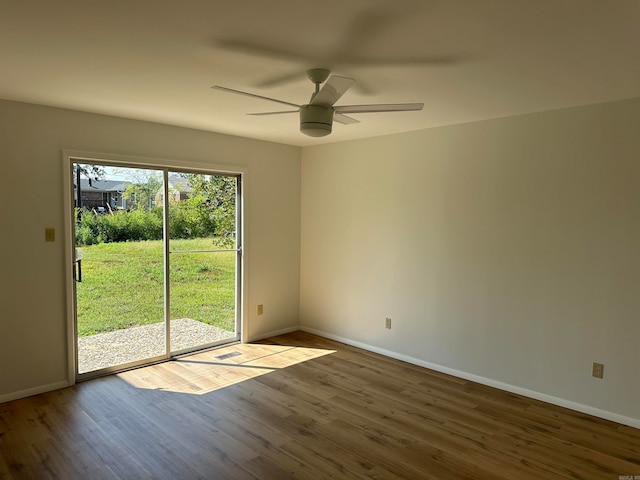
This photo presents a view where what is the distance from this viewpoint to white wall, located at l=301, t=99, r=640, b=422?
3188 millimetres

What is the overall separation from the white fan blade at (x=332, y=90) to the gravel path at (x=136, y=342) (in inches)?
117

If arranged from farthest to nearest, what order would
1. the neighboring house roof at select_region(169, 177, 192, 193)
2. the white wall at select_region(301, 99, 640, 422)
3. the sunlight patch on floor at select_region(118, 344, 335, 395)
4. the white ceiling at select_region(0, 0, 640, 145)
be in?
1. the neighboring house roof at select_region(169, 177, 192, 193)
2. the sunlight patch on floor at select_region(118, 344, 335, 395)
3. the white wall at select_region(301, 99, 640, 422)
4. the white ceiling at select_region(0, 0, 640, 145)

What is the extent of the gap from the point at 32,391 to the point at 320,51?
11.6 ft

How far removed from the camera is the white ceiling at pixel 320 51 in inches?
70.7

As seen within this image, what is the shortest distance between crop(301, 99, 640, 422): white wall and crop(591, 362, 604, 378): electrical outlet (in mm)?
34

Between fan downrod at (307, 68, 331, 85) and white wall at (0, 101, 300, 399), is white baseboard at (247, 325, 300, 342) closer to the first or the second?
white wall at (0, 101, 300, 399)

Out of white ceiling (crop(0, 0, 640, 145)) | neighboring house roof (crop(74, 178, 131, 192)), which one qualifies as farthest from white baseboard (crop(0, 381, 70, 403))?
white ceiling (crop(0, 0, 640, 145))

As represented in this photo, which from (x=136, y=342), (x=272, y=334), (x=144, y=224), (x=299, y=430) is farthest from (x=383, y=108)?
(x=272, y=334)

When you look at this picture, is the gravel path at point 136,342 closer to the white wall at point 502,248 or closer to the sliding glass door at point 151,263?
the sliding glass door at point 151,263

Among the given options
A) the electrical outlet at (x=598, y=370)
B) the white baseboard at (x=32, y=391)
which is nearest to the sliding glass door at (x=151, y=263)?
the white baseboard at (x=32, y=391)

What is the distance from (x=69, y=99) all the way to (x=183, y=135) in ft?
3.89

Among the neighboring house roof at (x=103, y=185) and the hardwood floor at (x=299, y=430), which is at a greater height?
the neighboring house roof at (x=103, y=185)

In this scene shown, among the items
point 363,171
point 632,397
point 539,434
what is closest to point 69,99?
point 363,171

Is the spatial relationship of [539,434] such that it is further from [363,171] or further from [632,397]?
[363,171]
